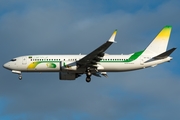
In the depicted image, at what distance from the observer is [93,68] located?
3130 inches

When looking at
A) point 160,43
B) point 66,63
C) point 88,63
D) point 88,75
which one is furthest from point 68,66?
point 160,43

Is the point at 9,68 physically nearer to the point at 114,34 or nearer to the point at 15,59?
the point at 15,59

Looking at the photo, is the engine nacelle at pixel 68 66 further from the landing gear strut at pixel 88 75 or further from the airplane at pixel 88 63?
the landing gear strut at pixel 88 75

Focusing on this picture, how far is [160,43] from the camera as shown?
84312 mm

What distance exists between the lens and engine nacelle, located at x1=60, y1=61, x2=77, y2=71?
7800 cm

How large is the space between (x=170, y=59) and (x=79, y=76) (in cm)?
1506

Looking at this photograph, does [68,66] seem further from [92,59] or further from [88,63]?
[92,59]

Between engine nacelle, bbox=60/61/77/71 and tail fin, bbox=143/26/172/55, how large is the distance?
1169cm

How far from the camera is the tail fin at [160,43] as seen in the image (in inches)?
3270

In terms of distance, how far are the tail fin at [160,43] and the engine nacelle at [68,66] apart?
38.3 ft

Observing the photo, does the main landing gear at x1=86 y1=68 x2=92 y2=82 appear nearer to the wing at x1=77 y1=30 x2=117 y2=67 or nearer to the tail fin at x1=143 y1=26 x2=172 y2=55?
the wing at x1=77 y1=30 x2=117 y2=67

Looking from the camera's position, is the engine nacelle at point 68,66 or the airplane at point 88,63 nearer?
the engine nacelle at point 68,66

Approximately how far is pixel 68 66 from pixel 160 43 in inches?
634

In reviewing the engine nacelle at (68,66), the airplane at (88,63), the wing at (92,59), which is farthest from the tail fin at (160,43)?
the engine nacelle at (68,66)
